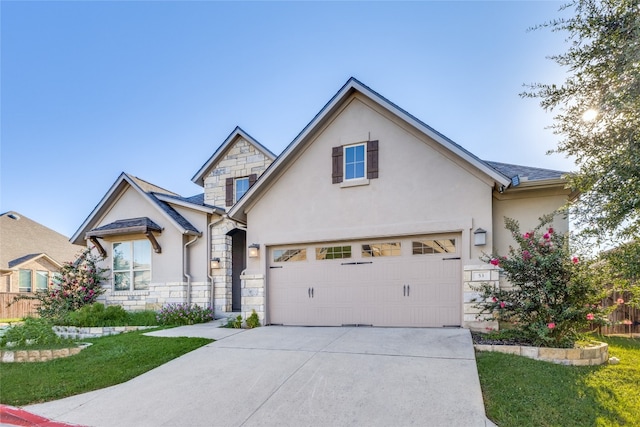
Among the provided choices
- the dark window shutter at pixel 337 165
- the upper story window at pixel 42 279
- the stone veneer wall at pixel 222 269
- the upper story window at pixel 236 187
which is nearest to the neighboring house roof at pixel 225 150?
the upper story window at pixel 236 187

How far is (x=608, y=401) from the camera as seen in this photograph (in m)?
4.16

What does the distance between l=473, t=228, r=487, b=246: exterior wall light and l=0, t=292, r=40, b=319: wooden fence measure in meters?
19.8

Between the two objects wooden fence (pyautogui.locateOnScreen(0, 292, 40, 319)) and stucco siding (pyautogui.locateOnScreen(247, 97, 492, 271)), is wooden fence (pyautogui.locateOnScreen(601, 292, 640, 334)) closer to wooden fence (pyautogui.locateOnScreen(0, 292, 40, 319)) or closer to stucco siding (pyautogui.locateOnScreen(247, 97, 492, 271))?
stucco siding (pyautogui.locateOnScreen(247, 97, 492, 271))

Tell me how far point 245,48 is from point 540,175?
31.2 ft

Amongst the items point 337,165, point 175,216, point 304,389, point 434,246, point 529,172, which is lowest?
point 304,389

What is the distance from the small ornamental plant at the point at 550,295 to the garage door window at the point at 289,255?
4.87 metres

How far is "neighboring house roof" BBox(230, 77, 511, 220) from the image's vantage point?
765 centimetres

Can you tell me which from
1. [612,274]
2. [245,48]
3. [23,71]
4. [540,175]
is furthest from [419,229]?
[23,71]

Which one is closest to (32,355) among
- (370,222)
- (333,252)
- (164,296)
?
(164,296)

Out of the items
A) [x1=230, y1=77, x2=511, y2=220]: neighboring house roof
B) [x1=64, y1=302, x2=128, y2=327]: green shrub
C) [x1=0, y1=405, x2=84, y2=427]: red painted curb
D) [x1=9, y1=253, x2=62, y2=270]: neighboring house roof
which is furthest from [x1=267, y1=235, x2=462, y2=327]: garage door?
[x1=9, y1=253, x2=62, y2=270]: neighboring house roof

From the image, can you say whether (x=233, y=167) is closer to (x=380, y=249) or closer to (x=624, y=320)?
(x=380, y=249)

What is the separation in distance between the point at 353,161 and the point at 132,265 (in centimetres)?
893

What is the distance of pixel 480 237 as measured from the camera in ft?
25.4

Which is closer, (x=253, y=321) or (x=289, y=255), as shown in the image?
(x=253, y=321)
